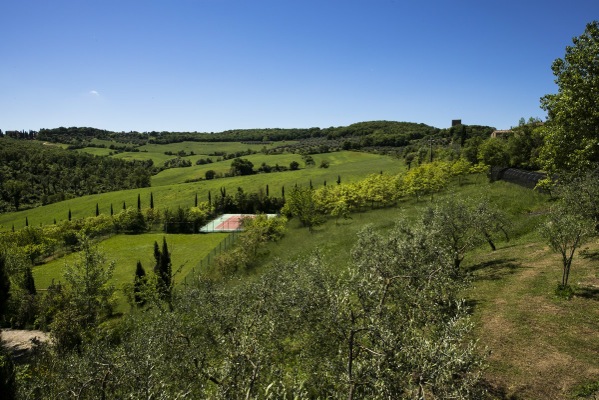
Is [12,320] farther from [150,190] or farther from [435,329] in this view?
[150,190]

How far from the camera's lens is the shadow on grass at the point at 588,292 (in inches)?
823

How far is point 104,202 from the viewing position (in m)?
118

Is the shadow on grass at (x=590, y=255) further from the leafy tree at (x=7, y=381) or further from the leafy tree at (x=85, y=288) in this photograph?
the leafy tree at (x=85, y=288)

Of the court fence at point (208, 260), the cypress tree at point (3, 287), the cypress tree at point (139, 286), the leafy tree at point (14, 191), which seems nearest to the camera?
the cypress tree at point (139, 286)

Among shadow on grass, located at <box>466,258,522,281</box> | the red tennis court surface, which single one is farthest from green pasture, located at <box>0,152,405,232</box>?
shadow on grass, located at <box>466,258,522,281</box>

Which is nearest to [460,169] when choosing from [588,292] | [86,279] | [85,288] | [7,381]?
[588,292]

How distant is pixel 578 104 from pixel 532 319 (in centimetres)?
1337

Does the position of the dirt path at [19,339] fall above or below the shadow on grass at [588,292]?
below

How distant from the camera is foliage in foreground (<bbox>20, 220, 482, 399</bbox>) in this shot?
32.3ft

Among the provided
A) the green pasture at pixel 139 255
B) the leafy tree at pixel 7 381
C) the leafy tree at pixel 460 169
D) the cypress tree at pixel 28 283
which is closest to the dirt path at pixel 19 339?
the cypress tree at pixel 28 283

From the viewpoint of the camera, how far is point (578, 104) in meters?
22.0

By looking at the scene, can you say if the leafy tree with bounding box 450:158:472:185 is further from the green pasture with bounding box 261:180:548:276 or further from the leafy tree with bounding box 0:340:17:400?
the leafy tree with bounding box 0:340:17:400

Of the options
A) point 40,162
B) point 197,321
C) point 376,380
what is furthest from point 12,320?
point 40,162

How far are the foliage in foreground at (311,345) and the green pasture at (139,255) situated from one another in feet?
146
